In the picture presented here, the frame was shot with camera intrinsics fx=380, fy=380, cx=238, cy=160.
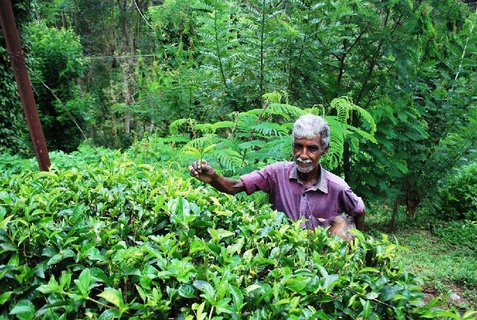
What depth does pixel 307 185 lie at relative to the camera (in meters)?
2.56

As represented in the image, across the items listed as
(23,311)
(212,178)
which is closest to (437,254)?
(212,178)

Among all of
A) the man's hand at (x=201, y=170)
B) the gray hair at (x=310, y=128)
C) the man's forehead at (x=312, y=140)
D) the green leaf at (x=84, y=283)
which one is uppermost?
the gray hair at (x=310, y=128)

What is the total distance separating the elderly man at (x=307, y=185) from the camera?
7.87 ft

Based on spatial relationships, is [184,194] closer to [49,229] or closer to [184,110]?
[49,229]

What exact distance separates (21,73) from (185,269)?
2824mm

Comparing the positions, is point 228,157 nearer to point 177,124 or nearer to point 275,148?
point 275,148

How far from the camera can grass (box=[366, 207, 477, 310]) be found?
13.9 feet

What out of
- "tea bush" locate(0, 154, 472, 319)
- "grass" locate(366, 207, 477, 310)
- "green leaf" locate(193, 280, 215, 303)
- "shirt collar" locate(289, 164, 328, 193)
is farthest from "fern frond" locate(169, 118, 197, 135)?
"grass" locate(366, 207, 477, 310)

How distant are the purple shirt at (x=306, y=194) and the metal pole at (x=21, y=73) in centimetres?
208

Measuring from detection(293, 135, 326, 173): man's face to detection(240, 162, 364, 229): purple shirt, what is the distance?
0.53ft

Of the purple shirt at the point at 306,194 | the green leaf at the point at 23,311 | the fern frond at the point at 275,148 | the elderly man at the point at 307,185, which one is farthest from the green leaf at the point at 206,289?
the fern frond at the point at 275,148

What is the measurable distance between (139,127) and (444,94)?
8474 millimetres

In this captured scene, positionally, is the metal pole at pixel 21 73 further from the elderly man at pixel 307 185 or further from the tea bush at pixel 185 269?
the elderly man at pixel 307 185

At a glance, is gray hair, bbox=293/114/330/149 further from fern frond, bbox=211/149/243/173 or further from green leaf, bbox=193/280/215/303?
green leaf, bbox=193/280/215/303
